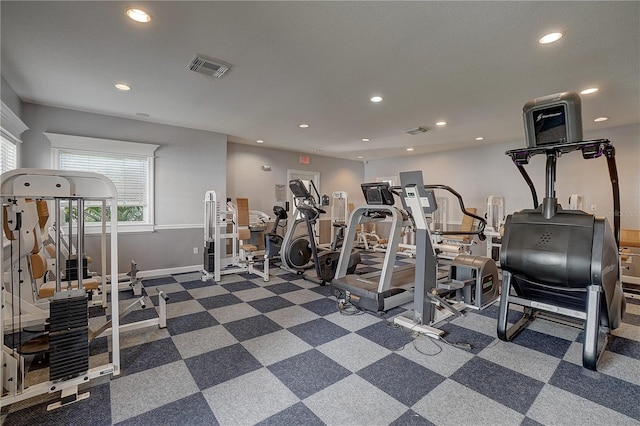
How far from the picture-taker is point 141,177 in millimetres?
5000

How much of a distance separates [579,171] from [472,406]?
19.0 ft

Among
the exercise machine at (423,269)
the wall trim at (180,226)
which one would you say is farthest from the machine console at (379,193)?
the wall trim at (180,226)

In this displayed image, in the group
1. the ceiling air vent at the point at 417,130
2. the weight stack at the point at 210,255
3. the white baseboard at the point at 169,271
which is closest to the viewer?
the weight stack at the point at 210,255

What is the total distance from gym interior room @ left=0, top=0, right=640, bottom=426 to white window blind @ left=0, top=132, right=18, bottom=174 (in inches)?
1.5

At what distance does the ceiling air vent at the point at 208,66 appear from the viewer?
2758 millimetres

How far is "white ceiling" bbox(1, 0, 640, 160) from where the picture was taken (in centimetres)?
209

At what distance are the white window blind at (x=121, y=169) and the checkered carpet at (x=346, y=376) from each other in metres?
2.38

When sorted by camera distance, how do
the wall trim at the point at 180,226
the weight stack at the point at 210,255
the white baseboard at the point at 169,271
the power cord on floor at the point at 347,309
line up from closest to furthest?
the power cord on floor at the point at 347,309 → the weight stack at the point at 210,255 → the white baseboard at the point at 169,271 → the wall trim at the point at 180,226

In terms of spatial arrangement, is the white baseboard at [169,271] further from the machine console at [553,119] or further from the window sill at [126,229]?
the machine console at [553,119]

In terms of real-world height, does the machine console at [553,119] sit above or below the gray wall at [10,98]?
below

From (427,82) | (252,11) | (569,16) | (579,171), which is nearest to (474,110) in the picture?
(427,82)

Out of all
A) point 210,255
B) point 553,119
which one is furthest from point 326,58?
point 210,255

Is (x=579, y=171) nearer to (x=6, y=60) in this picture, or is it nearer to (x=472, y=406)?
(x=472, y=406)

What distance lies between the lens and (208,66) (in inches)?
113
